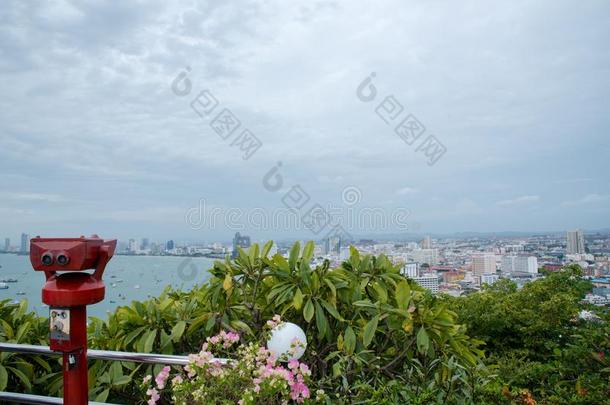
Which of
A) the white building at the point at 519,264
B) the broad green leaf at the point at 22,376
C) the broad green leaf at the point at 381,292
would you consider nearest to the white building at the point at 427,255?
the white building at the point at 519,264

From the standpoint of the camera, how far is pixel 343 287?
7.14ft

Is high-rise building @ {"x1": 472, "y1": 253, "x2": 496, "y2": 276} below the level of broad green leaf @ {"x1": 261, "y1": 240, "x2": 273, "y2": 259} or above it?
below

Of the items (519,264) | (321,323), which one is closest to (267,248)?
(321,323)

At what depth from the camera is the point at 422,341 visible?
1953mm

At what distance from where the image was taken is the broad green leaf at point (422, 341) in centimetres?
195

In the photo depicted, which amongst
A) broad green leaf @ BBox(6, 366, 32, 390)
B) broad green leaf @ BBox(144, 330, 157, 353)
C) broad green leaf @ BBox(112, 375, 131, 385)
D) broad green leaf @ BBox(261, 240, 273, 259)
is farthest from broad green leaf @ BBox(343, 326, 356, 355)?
broad green leaf @ BBox(6, 366, 32, 390)

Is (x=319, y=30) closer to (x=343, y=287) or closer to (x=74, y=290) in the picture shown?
(x=343, y=287)

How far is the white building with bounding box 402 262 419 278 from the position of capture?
2570 mm

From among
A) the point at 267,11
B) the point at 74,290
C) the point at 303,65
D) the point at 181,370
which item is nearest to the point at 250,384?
the point at 181,370

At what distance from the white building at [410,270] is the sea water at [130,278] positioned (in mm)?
1092

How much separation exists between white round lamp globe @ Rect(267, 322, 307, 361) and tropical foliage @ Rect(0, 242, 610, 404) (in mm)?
93

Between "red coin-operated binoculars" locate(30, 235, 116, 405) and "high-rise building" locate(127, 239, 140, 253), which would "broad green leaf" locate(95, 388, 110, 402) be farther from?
"high-rise building" locate(127, 239, 140, 253)

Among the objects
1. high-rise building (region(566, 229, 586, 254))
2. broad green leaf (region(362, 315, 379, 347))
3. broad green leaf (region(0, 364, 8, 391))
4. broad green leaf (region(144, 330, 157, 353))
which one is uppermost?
high-rise building (region(566, 229, 586, 254))

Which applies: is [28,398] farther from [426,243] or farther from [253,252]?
[426,243]
